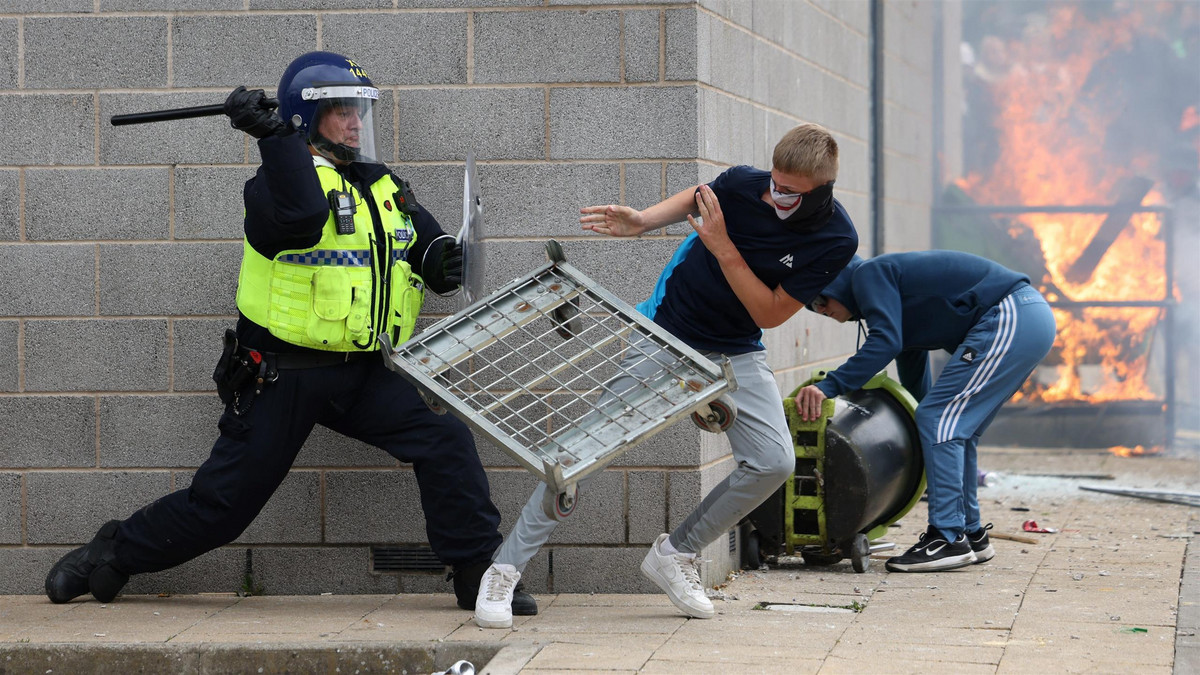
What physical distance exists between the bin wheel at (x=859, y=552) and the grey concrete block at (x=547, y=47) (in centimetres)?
215

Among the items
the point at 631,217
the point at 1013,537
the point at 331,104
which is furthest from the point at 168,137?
the point at 1013,537

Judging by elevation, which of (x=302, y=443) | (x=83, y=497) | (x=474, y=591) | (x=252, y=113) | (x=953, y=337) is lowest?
(x=474, y=591)

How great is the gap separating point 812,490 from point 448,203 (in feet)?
6.35

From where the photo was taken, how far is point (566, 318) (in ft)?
15.7

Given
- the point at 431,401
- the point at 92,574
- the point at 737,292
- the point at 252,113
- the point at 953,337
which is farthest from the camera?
the point at 953,337

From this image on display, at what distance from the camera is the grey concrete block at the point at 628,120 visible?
5.47 m

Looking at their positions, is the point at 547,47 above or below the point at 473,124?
above

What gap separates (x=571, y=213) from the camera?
5520mm

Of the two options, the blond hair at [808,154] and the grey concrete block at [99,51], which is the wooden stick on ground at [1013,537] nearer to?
the blond hair at [808,154]

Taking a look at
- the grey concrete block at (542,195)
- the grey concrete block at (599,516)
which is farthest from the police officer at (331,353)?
the grey concrete block at (599,516)

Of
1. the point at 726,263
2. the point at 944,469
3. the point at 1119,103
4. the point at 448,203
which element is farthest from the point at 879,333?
the point at 1119,103

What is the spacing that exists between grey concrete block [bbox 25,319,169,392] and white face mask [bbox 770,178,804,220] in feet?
7.83

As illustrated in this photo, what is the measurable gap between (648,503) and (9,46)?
298cm

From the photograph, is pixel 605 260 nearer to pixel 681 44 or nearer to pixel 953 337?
pixel 681 44
